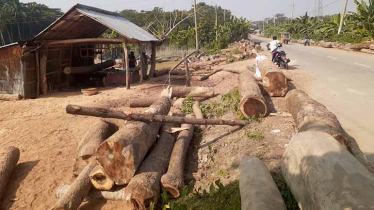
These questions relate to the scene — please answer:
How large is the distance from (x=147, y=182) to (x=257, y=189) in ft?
6.72

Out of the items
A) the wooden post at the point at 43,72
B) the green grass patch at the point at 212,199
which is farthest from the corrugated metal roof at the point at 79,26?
the green grass patch at the point at 212,199

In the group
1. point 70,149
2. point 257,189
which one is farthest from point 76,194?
point 257,189

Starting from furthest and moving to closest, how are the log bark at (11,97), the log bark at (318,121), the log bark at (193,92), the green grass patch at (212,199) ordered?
the log bark at (11,97), the log bark at (193,92), the log bark at (318,121), the green grass patch at (212,199)

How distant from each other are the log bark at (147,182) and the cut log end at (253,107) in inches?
97.9

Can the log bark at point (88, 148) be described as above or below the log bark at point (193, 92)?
below

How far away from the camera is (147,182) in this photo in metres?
4.74

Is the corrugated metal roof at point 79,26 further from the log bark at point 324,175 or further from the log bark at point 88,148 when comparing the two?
the log bark at point 324,175

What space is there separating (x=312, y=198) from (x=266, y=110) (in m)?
4.27

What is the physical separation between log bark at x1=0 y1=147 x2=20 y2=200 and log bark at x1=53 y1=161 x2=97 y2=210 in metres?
1.86

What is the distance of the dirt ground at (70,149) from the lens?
545 cm

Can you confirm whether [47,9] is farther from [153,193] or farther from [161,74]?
[153,193]

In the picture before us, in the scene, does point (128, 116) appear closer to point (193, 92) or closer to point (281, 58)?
point (193, 92)

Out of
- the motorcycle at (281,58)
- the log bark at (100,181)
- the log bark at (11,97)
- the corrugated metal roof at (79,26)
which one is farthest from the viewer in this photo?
the motorcycle at (281,58)

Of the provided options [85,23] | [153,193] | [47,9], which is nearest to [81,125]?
[153,193]
